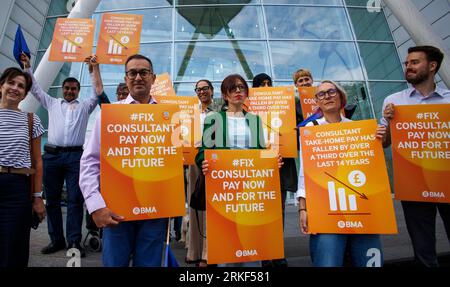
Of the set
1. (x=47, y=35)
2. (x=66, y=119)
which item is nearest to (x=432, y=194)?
(x=66, y=119)

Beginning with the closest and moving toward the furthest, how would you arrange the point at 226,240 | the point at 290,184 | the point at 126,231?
the point at 126,231 → the point at 226,240 → the point at 290,184

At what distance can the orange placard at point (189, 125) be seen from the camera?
327cm

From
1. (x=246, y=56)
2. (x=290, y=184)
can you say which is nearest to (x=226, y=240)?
(x=290, y=184)

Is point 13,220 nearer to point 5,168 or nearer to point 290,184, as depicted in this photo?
point 5,168

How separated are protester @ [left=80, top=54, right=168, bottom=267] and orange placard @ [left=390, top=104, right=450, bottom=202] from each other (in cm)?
171

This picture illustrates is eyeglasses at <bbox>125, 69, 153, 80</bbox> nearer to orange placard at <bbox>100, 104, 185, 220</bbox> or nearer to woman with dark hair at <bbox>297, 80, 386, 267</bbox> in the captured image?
orange placard at <bbox>100, 104, 185, 220</bbox>

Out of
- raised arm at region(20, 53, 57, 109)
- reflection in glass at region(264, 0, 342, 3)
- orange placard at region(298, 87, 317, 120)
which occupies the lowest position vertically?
orange placard at region(298, 87, 317, 120)

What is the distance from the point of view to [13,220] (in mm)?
2023

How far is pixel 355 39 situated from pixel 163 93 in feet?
30.6

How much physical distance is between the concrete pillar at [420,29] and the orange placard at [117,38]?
617 centimetres

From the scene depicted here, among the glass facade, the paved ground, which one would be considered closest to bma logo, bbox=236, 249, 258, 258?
the paved ground

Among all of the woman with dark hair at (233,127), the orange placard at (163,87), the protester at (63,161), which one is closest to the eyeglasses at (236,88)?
the woman with dark hair at (233,127)

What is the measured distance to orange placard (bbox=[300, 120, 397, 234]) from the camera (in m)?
1.72

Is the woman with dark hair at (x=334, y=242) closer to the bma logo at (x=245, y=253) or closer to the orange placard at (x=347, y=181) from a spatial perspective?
the orange placard at (x=347, y=181)
